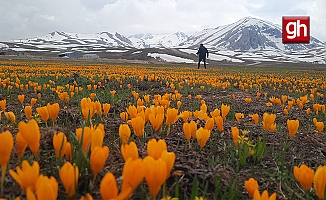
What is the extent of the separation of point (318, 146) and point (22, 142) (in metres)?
2.69

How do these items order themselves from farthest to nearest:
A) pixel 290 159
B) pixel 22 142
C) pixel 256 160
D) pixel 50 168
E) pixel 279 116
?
pixel 279 116 < pixel 290 159 < pixel 256 160 < pixel 50 168 < pixel 22 142

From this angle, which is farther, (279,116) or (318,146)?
(279,116)

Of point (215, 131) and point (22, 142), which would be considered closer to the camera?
point (22, 142)

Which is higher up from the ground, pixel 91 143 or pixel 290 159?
pixel 91 143

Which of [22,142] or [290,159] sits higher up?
[22,142]

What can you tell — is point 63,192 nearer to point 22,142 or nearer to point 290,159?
point 22,142

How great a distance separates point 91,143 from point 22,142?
36 centimetres

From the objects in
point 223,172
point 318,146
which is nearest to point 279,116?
point 318,146

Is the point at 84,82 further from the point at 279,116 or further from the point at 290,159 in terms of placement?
the point at 290,159

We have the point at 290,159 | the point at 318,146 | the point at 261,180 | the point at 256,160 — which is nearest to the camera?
the point at 261,180

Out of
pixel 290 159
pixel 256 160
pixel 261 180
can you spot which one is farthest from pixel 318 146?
pixel 261 180

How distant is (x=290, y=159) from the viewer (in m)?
2.54

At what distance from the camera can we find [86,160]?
5.12ft

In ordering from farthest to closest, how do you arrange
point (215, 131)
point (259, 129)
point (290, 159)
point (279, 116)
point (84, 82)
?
point (84, 82) → point (279, 116) → point (259, 129) → point (215, 131) → point (290, 159)
